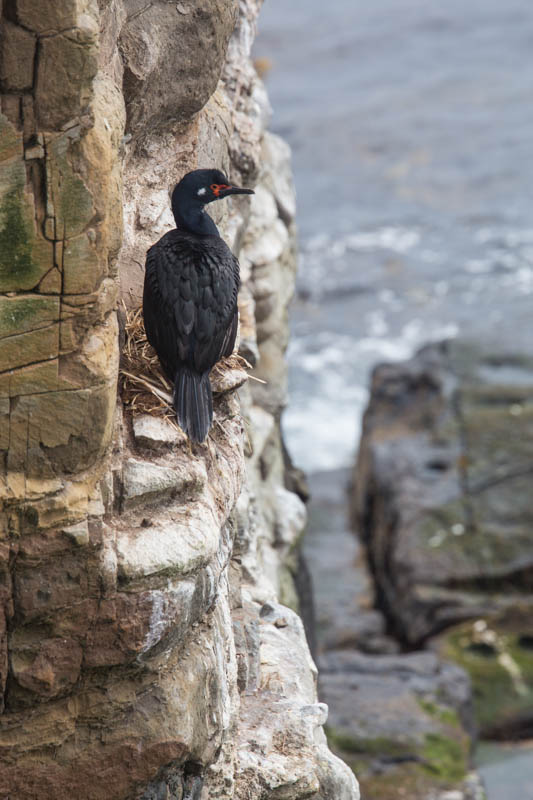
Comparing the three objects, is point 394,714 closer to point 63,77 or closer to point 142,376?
point 142,376

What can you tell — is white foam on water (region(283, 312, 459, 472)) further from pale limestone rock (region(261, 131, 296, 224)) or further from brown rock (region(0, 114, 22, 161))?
brown rock (region(0, 114, 22, 161))

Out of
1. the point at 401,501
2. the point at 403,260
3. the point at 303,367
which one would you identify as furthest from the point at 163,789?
the point at 403,260

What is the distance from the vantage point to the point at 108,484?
5605 millimetres

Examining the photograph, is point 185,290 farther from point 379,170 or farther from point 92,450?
point 379,170

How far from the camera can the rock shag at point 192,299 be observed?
6.03m

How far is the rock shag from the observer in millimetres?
6027

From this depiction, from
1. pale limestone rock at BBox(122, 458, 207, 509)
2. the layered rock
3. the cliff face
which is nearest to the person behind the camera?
the cliff face

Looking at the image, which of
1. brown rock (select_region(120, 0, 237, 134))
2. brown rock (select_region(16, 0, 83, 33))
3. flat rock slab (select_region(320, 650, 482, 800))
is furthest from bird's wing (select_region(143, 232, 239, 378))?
flat rock slab (select_region(320, 650, 482, 800))

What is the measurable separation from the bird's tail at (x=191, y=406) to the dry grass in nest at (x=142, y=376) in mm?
62

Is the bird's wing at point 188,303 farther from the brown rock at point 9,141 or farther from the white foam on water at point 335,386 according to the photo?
the white foam on water at point 335,386

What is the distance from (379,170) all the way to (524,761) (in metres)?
26.6

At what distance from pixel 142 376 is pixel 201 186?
1290 mm

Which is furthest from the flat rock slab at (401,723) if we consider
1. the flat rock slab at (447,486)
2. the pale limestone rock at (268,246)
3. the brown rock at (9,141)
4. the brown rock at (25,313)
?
the brown rock at (9,141)

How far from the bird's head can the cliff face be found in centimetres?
35
